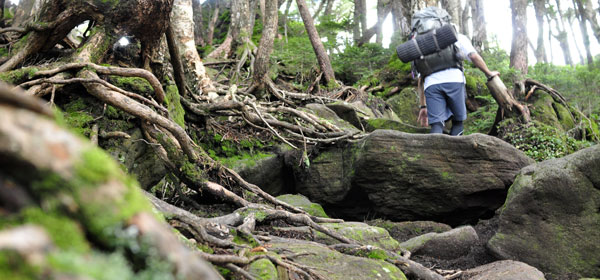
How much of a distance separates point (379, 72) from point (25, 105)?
1127 cm

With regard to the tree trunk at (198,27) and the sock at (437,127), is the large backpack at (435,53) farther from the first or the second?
the tree trunk at (198,27)

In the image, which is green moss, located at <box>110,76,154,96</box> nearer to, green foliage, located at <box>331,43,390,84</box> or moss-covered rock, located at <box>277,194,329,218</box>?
moss-covered rock, located at <box>277,194,329,218</box>

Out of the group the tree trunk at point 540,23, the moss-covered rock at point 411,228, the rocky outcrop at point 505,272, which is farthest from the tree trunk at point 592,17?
the rocky outcrop at point 505,272

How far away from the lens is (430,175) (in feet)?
18.7

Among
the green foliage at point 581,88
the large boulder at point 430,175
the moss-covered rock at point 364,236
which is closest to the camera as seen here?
the moss-covered rock at point 364,236

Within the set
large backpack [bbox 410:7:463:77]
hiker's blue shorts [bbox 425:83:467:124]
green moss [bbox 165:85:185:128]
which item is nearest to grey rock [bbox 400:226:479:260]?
hiker's blue shorts [bbox 425:83:467:124]

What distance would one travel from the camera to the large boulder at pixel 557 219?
4.20m

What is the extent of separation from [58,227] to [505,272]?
3.78 metres

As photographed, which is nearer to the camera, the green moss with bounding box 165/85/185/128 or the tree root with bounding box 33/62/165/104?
the tree root with bounding box 33/62/165/104

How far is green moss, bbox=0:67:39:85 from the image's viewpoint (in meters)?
3.93

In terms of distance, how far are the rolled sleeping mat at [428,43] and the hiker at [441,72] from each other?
0.09 metres

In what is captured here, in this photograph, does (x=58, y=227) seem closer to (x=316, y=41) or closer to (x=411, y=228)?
(x=411, y=228)

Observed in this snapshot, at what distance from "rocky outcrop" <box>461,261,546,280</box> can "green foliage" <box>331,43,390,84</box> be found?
8827 millimetres

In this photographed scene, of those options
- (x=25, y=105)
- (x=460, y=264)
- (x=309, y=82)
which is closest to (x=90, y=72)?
(x=25, y=105)
